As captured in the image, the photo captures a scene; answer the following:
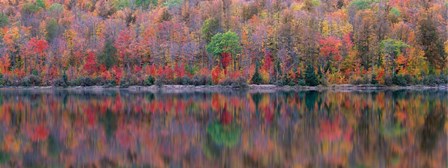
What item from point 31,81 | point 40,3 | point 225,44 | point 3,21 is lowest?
point 31,81

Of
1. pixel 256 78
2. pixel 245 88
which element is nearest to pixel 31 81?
pixel 245 88

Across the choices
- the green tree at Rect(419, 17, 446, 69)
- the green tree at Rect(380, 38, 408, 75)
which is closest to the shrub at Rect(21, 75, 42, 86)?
the green tree at Rect(380, 38, 408, 75)

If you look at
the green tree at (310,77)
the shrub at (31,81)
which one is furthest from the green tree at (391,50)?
the shrub at (31,81)

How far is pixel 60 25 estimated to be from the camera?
3617 inches

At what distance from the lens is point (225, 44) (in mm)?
72625

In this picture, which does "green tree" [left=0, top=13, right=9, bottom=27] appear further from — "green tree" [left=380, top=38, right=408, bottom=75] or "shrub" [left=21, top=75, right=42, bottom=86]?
"green tree" [left=380, top=38, right=408, bottom=75]

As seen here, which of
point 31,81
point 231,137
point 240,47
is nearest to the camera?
point 231,137

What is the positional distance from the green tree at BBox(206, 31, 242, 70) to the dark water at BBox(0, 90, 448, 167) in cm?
3958

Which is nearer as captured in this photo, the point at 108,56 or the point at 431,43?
the point at 431,43

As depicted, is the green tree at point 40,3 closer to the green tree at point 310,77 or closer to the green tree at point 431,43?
the green tree at point 310,77

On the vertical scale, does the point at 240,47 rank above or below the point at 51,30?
below

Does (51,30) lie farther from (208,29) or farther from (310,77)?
(310,77)

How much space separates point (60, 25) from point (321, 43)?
44137mm

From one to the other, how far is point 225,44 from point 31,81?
84.3 ft
